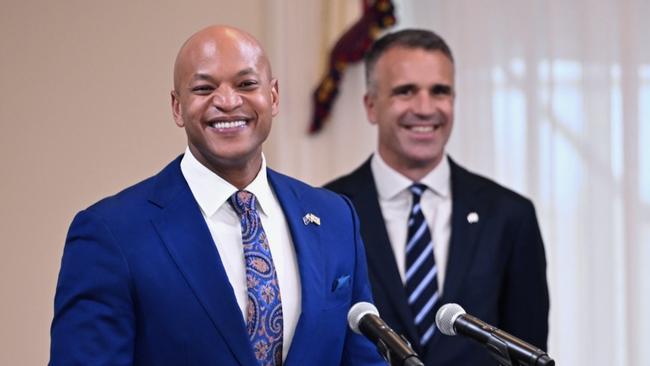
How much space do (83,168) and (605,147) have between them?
1.81 meters

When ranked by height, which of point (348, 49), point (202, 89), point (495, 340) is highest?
point (348, 49)

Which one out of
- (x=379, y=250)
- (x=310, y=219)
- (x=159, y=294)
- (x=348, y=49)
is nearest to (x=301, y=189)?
(x=310, y=219)

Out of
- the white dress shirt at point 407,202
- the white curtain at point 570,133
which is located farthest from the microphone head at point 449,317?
the white curtain at point 570,133

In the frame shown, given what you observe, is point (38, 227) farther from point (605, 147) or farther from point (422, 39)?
point (605, 147)

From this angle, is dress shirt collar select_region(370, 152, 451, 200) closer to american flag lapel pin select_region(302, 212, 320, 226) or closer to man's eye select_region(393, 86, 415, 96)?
man's eye select_region(393, 86, 415, 96)

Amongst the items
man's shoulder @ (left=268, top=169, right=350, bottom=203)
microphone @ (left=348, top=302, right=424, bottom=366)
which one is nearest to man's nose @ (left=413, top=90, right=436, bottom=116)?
man's shoulder @ (left=268, top=169, right=350, bottom=203)

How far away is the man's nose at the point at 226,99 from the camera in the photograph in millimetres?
1949

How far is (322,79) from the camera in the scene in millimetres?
4270

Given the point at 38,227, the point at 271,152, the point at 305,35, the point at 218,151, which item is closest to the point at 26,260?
the point at 38,227

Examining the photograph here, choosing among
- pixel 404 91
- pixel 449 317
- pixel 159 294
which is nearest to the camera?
pixel 449 317

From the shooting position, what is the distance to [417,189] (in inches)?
118

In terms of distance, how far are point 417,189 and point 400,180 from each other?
0.19ft

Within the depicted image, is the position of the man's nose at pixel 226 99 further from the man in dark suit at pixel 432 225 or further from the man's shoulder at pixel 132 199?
the man in dark suit at pixel 432 225

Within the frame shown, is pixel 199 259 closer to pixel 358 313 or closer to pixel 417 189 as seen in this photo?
pixel 358 313
